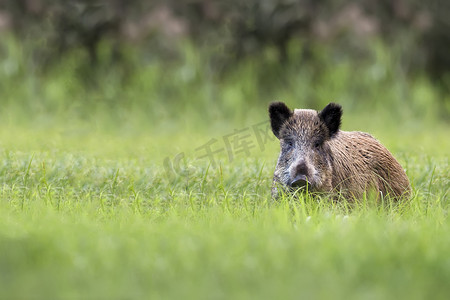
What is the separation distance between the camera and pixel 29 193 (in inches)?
262

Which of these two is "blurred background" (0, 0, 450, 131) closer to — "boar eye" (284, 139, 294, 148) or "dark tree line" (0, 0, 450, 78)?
"dark tree line" (0, 0, 450, 78)

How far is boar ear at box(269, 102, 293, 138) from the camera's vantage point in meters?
6.38

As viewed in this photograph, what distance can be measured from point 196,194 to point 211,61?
18.6 ft

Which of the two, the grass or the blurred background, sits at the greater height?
the blurred background

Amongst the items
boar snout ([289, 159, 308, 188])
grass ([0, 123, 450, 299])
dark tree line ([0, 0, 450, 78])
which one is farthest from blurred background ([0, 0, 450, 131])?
boar snout ([289, 159, 308, 188])

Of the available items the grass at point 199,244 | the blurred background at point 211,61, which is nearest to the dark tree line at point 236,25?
the blurred background at point 211,61

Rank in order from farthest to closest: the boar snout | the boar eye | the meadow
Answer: the boar eye < the boar snout < the meadow

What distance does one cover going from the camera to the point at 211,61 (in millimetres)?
12219

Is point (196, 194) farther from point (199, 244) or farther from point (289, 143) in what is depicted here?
point (199, 244)

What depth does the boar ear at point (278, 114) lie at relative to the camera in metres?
6.38

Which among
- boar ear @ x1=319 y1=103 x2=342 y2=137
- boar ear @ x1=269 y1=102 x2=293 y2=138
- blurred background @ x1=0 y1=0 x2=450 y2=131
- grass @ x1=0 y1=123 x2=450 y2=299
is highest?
blurred background @ x1=0 y1=0 x2=450 y2=131

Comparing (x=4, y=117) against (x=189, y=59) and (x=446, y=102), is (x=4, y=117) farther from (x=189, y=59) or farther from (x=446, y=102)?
(x=446, y=102)

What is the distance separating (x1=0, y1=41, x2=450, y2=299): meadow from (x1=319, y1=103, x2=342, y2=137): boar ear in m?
0.77

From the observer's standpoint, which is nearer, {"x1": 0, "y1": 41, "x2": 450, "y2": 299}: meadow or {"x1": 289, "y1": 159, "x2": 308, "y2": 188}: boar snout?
{"x1": 0, "y1": 41, "x2": 450, "y2": 299}: meadow
